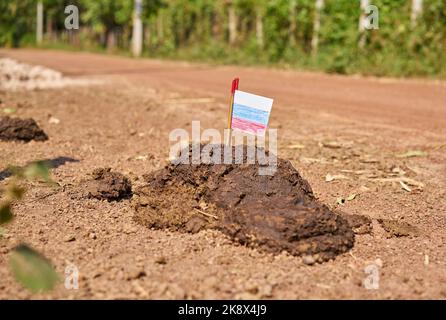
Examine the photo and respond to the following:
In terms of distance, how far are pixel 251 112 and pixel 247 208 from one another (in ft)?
1.98

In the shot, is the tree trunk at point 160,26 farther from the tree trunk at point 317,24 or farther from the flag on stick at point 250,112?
the flag on stick at point 250,112

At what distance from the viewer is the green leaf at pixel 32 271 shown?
7.67 ft

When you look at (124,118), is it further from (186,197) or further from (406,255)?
(406,255)

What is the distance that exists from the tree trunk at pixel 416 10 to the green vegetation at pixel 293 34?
3.2 inches

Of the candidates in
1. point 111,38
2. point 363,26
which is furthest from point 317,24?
point 111,38

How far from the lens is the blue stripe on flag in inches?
150

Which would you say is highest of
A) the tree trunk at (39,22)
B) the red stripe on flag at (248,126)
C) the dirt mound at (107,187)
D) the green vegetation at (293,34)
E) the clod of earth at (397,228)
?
the tree trunk at (39,22)

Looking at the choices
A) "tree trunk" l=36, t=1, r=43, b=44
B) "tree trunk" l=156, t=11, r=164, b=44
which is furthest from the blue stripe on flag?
"tree trunk" l=36, t=1, r=43, b=44

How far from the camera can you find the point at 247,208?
3.68 meters

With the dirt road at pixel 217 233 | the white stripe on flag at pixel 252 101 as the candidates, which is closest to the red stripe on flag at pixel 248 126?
the white stripe on flag at pixel 252 101

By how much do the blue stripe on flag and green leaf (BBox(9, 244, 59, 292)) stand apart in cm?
180

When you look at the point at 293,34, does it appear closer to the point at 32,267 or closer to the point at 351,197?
the point at 351,197

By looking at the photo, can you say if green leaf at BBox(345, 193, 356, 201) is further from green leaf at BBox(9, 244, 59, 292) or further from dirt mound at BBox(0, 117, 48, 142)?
dirt mound at BBox(0, 117, 48, 142)

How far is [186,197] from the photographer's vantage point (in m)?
4.10
